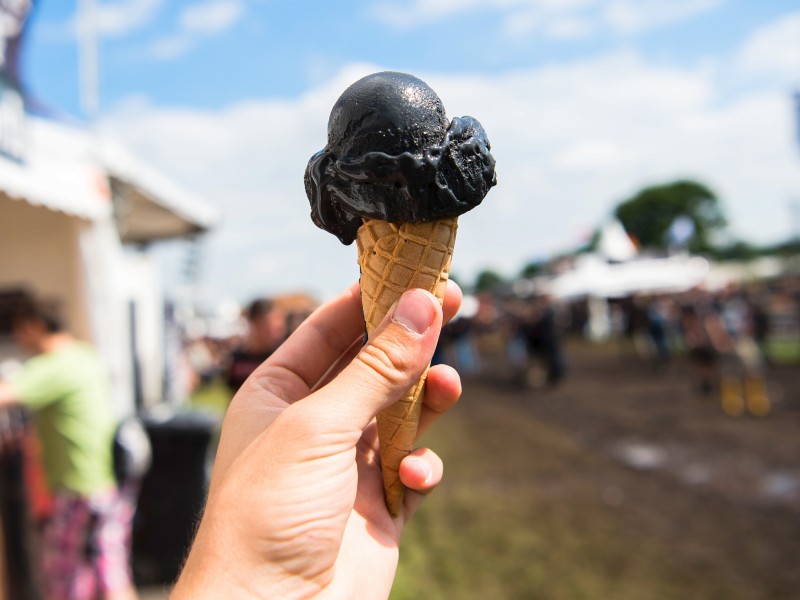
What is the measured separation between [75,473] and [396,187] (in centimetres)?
353

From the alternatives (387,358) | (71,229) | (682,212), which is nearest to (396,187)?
(387,358)

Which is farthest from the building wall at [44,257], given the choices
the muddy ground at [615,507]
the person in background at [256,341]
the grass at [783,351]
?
the grass at [783,351]

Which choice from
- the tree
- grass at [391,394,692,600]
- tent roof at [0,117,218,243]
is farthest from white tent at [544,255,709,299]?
the tree

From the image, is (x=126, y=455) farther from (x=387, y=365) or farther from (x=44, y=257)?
(x=387, y=365)

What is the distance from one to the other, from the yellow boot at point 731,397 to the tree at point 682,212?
6064 cm

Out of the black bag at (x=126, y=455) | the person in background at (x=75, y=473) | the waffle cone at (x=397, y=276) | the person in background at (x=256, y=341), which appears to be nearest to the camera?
the waffle cone at (x=397, y=276)

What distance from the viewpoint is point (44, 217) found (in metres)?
6.07

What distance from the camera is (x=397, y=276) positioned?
1.48m

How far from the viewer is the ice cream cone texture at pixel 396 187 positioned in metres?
1.36

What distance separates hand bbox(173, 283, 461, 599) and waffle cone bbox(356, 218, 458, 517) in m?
0.07

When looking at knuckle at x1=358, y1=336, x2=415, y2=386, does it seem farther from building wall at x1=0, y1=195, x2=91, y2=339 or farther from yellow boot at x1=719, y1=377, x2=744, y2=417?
yellow boot at x1=719, y1=377, x2=744, y2=417

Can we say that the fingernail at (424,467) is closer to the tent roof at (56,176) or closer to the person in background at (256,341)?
the tent roof at (56,176)

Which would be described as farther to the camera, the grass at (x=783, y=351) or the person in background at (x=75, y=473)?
the grass at (x=783, y=351)

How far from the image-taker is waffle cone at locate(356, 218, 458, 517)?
148 cm
